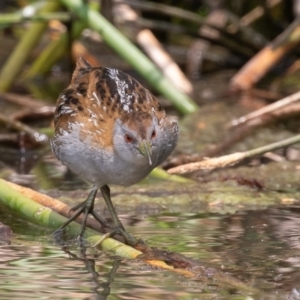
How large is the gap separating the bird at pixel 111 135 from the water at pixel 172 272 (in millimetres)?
196

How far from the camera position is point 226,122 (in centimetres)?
617

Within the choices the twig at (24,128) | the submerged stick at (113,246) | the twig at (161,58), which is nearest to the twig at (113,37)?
the twig at (24,128)

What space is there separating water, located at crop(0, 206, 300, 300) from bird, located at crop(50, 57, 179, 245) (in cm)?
20

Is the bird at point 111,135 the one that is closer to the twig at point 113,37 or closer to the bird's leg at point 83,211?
the bird's leg at point 83,211

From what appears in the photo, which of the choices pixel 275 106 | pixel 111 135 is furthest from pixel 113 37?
pixel 111 135

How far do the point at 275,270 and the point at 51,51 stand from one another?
175 inches

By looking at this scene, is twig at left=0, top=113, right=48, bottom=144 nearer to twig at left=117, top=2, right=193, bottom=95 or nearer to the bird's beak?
twig at left=117, top=2, right=193, bottom=95

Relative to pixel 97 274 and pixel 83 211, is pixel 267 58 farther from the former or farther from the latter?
pixel 97 274

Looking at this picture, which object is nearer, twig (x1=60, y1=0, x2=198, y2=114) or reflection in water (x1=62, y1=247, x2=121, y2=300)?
reflection in water (x1=62, y1=247, x2=121, y2=300)

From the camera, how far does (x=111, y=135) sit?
3555 millimetres

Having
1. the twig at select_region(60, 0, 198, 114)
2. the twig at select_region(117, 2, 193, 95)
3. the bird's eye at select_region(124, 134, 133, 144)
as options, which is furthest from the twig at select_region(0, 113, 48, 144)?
the bird's eye at select_region(124, 134, 133, 144)

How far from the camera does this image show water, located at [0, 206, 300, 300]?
9.10ft

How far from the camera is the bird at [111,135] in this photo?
3.48 meters

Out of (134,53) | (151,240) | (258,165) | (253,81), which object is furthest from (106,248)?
(253,81)
